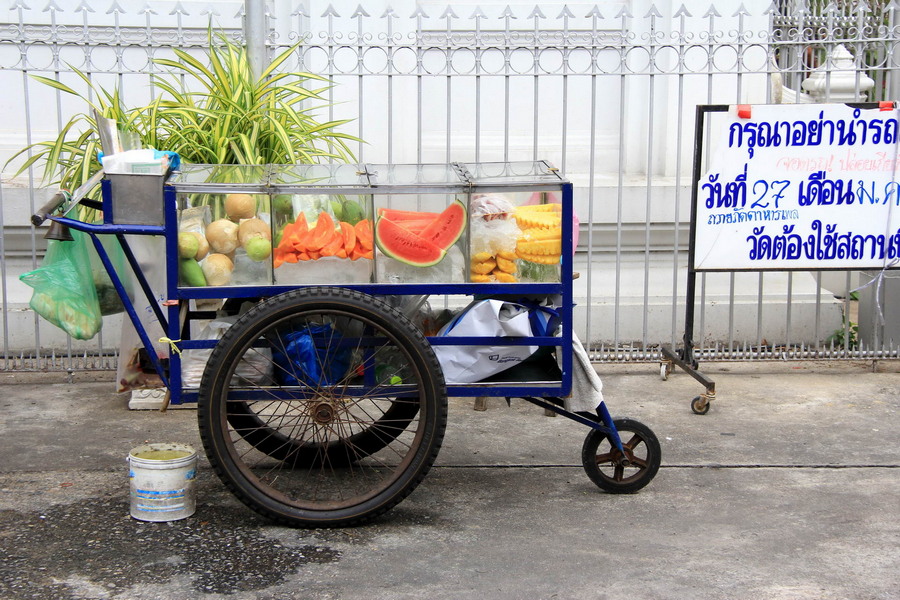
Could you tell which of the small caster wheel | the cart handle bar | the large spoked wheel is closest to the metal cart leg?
the small caster wheel

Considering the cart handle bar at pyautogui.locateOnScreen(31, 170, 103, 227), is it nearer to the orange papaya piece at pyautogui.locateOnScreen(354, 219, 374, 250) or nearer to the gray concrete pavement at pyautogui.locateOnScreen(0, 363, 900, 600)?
the orange papaya piece at pyautogui.locateOnScreen(354, 219, 374, 250)

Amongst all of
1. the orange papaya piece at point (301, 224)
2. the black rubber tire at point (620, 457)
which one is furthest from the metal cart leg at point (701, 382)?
the orange papaya piece at point (301, 224)

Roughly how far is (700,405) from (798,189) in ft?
4.25

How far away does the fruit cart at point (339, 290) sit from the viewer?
3.29 meters

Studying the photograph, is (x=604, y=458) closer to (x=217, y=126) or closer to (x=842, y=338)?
(x=217, y=126)

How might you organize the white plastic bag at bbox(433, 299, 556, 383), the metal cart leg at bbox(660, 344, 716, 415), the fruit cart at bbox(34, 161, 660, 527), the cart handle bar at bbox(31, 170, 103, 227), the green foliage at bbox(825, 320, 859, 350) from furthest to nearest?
the green foliage at bbox(825, 320, 859, 350)
the metal cart leg at bbox(660, 344, 716, 415)
the white plastic bag at bbox(433, 299, 556, 383)
the fruit cart at bbox(34, 161, 660, 527)
the cart handle bar at bbox(31, 170, 103, 227)

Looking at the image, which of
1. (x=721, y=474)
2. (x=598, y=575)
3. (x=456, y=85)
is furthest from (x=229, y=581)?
(x=456, y=85)

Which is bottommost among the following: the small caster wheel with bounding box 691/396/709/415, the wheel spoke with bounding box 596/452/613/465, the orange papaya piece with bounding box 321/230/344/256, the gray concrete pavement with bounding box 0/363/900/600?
the gray concrete pavement with bounding box 0/363/900/600

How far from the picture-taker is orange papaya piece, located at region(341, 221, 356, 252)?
3430 mm

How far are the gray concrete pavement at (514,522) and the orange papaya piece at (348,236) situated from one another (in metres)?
0.99

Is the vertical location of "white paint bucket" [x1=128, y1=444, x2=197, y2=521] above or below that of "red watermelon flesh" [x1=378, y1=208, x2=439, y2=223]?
below

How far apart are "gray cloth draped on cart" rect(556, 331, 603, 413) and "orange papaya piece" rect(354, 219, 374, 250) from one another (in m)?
0.80

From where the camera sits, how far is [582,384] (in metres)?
3.57

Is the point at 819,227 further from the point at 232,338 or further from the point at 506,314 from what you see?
the point at 232,338
